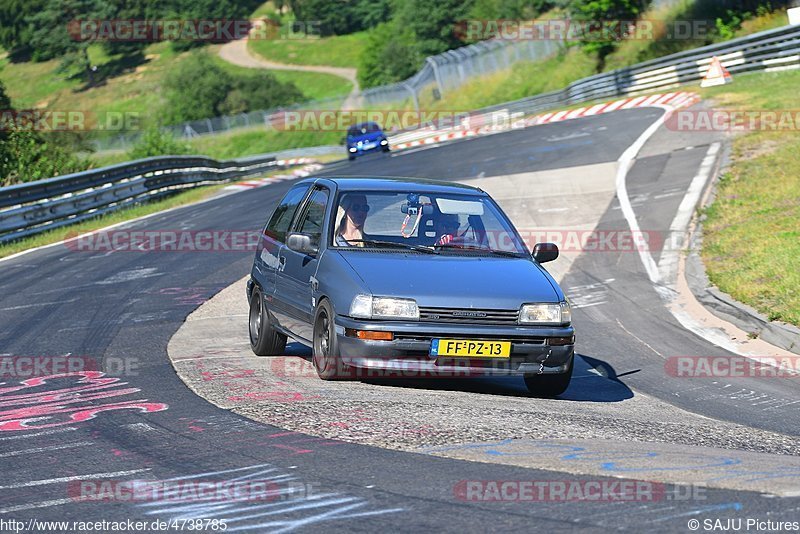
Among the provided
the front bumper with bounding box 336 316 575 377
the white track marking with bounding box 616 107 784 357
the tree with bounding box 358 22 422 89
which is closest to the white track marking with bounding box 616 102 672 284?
the white track marking with bounding box 616 107 784 357

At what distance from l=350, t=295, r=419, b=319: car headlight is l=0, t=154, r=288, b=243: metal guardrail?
49.4ft

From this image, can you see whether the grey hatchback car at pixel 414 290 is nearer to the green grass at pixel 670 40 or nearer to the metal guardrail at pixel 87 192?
the metal guardrail at pixel 87 192

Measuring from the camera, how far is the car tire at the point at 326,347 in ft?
27.8

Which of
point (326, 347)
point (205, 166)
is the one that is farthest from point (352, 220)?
point (205, 166)

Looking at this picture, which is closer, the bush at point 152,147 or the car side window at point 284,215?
the car side window at point 284,215

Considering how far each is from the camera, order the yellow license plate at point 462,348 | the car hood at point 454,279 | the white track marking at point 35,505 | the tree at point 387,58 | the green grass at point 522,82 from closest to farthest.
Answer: the white track marking at point 35,505 < the yellow license plate at point 462,348 < the car hood at point 454,279 < the green grass at point 522,82 < the tree at point 387,58

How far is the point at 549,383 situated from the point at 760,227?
787 cm

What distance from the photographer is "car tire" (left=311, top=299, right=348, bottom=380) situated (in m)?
8.47

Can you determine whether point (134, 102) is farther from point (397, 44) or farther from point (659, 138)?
point (659, 138)

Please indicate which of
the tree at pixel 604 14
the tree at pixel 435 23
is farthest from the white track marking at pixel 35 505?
the tree at pixel 435 23

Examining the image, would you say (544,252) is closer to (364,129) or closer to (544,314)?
(544,314)

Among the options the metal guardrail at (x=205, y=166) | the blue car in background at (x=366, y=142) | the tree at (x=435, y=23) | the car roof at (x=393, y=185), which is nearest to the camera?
the car roof at (x=393, y=185)

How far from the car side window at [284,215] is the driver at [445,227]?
63.2 inches

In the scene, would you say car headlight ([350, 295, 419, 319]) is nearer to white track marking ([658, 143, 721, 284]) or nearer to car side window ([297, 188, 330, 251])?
car side window ([297, 188, 330, 251])
